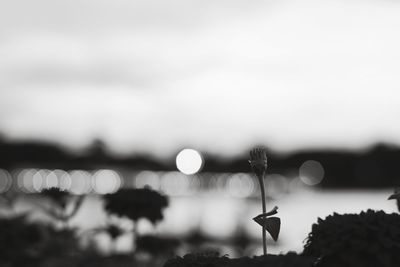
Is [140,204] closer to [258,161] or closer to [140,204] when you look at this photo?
[140,204]

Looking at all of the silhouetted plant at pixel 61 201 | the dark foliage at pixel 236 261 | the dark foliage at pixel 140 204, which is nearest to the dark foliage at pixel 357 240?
the dark foliage at pixel 236 261

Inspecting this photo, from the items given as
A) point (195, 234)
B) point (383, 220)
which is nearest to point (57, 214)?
point (383, 220)

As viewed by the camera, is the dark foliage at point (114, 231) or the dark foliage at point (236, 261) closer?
the dark foliage at point (236, 261)

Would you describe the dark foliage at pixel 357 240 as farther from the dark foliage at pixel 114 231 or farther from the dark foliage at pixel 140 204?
the dark foliage at pixel 114 231

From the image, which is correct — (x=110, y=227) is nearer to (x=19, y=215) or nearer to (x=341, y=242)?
(x=19, y=215)

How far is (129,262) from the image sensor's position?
10055 millimetres

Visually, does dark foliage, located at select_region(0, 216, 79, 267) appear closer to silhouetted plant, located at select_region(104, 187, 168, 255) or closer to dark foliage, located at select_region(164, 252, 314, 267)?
silhouetted plant, located at select_region(104, 187, 168, 255)

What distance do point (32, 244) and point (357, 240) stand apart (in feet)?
20.8

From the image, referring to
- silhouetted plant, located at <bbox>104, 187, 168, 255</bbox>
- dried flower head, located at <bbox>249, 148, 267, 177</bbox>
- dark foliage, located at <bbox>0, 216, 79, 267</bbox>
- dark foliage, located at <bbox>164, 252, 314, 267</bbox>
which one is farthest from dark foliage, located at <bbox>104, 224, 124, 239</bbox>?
dark foliage, located at <bbox>164, 252, 314, 267</bbox>

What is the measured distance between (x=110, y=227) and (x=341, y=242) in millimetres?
5603

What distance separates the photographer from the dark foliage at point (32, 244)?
29.7 ft

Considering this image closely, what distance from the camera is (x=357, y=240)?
413 centimetres

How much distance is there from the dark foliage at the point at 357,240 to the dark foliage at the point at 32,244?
5593 mm

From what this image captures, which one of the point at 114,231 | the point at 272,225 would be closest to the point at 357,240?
the point at 272,225
